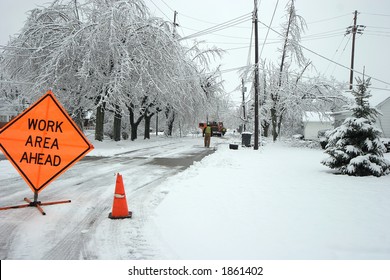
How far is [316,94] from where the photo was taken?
2653cm

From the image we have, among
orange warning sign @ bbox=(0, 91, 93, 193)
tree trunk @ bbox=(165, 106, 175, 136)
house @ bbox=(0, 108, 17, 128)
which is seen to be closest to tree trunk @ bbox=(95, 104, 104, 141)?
tree trunk @ bbox=(165, 106, 175, 136)

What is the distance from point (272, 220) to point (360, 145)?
6.03m

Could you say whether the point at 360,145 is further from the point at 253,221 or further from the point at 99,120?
the point at 99,120

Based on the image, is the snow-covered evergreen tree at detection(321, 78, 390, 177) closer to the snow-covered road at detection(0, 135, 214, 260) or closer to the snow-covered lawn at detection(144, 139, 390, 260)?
the snow-covered lawn at detection(144, 139, 390, 260)

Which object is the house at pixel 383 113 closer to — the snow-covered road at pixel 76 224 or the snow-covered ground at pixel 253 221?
the snow-covered ground at pixel 253 221

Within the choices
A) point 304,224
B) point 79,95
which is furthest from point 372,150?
Result: point 79,95

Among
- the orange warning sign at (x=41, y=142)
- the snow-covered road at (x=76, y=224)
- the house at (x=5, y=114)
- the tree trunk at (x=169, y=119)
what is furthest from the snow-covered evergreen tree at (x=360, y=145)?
the house at (x=5, y=114)

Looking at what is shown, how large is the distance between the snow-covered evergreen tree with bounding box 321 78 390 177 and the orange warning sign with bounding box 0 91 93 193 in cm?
750

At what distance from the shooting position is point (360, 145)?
8.98 meters

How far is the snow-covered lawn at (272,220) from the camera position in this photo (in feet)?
11.3

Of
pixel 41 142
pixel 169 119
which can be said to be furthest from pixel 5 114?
pixel 41 142

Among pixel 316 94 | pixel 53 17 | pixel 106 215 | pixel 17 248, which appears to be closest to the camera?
pixel 17 248

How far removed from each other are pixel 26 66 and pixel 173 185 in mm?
15420
